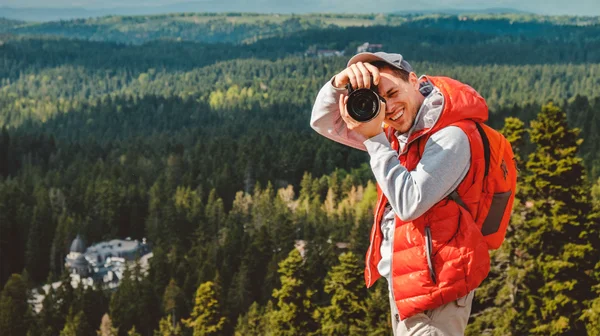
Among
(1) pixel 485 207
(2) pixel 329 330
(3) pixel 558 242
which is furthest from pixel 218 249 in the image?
(1) pixel 485 207

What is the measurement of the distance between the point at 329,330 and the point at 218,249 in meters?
32.9

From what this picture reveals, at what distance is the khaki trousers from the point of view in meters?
5.32

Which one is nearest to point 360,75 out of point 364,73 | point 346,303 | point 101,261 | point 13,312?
point 364,73

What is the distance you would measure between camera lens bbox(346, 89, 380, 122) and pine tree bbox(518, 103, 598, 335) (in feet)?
55.6

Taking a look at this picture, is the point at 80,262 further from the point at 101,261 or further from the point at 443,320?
the point at 443,320

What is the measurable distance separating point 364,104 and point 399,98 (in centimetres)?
34

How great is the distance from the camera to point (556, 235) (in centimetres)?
2106

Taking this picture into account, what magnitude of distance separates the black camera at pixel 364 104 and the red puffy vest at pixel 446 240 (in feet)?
1.34

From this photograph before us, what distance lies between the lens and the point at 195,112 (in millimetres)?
191875

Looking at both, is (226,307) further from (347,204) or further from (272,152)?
(272,152)

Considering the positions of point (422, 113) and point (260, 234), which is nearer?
point (422, 113)

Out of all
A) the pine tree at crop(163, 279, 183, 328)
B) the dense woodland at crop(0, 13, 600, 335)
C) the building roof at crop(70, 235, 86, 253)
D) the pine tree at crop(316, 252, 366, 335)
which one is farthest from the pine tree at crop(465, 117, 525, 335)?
the building roof at crop(70, 235, 86, 253)

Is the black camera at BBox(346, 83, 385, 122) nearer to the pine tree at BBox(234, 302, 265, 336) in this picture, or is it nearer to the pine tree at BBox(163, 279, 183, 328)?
the pine tree at BBox(234, 302, 265, 336)

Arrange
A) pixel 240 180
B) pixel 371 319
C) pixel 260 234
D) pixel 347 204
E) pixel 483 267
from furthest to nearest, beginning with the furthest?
pixel 240 180 → pixel 347 204 → pixel 260 234 → pixel 371 319 → pixel 483 267
